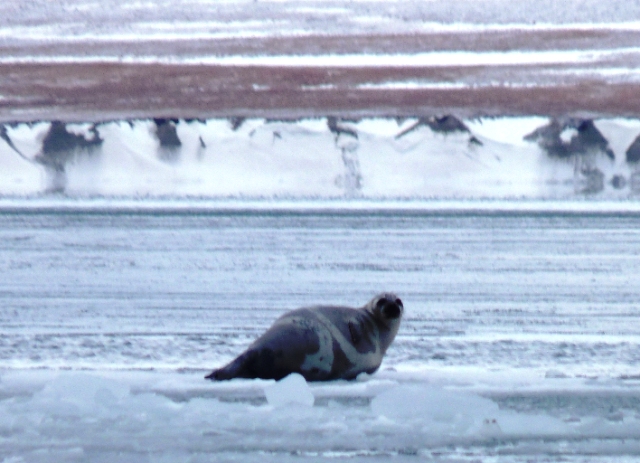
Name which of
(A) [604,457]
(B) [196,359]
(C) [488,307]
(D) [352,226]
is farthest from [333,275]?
(D) [352,226]

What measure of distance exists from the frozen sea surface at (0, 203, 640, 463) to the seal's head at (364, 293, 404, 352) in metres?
0.16

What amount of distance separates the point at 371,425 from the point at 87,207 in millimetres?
17613

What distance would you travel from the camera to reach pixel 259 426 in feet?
10.3

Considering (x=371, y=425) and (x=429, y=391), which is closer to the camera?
(x=371, y=425)

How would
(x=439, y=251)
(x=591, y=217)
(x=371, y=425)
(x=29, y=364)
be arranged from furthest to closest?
1. (x=591, y=217)
2. (x=439, y=251)
3. (x=29, y=364)
4. (x=371, y=425)

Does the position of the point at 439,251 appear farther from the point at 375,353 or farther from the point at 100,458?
the point at 100,458

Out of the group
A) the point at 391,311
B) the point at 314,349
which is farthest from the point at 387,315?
the point at 314,349

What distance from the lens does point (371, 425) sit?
3.18 meters

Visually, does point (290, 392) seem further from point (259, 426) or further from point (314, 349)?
point (314, 349)

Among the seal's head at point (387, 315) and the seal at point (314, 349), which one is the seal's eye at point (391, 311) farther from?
the seal at point (314, 349)

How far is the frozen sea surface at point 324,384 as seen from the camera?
301 centimetres

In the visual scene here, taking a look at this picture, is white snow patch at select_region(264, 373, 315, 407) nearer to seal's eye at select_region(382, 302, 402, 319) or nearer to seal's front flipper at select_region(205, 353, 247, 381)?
seal's front flipper at select_region(205, 353, 247, 381)

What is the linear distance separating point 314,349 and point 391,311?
58cm

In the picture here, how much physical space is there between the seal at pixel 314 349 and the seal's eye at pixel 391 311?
107mm
